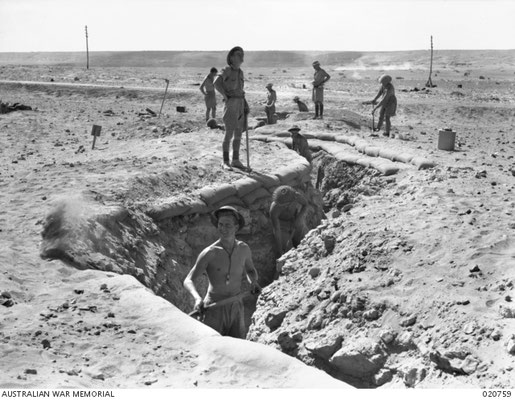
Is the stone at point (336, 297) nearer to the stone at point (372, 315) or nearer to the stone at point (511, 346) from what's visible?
the stone at point (372, 315)

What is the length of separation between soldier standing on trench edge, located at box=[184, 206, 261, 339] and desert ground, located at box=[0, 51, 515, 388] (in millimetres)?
460

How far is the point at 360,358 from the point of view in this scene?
6.87 metres

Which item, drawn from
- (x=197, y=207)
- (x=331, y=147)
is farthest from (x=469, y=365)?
(x=331, y=147)

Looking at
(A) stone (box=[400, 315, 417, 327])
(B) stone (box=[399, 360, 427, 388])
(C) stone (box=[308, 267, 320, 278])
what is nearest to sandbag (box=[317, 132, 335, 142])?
(C) stone (box=[308, 267, 320, 278])

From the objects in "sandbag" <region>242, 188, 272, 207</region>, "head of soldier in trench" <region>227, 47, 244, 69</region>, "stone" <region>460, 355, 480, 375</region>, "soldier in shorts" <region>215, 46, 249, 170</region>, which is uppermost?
"head of soldier in trench" <region>227, 47, 244, 69</region>

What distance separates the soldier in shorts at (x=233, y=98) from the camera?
10.8 metres

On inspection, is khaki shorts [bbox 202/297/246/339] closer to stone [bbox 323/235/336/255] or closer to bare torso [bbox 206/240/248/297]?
bare torso [bbox 206/240/248/297]

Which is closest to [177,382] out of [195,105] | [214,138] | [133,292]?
[133,292]

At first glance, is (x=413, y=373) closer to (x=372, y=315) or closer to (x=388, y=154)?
(x=372, y=315)

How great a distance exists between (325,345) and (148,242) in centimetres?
248

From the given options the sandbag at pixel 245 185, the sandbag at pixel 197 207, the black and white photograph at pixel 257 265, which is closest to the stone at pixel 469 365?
the black and white photograph at pixel 257 265

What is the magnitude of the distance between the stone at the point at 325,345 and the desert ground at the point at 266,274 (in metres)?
0.02

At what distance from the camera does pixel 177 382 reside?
197 inches

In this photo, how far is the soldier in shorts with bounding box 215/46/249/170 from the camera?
35.4 feet
